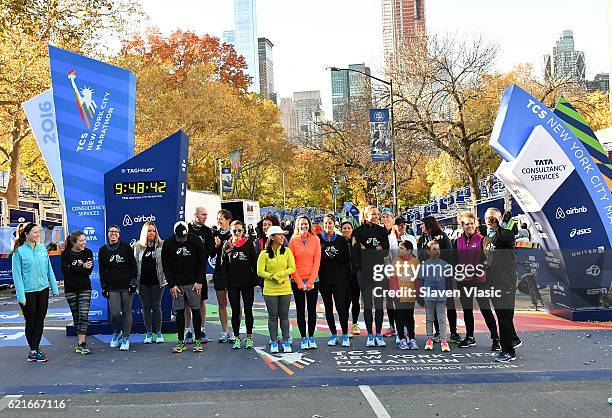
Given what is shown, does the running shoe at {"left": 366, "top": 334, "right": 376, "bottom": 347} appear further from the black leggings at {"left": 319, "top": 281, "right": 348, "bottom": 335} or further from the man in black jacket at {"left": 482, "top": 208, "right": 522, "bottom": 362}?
the man in black jacket at {"left": 482, "top": 208, "right": 522, "bottom": 362}

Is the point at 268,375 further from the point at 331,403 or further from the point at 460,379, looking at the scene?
the point at 460,379

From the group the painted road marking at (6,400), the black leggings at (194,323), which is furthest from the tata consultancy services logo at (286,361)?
the painted road marking at (6,400)

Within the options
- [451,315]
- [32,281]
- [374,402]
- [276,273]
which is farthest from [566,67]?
[374,402]

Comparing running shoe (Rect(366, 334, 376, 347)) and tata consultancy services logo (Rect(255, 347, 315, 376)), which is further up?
running shoe (Rect(366, 334, 376, 347))

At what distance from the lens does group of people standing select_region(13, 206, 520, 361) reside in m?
8.91

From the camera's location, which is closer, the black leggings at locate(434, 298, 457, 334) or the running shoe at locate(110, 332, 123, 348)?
the black leggings at locate(434, 298, 457, 334)

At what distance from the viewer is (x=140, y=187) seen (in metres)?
10.6

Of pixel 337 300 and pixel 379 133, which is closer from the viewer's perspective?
pixel 337 300

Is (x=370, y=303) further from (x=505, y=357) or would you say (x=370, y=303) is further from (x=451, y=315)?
(x=505, y=357)

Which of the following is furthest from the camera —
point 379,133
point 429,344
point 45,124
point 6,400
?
point 379,133

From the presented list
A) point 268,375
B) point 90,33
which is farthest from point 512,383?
point 90,33

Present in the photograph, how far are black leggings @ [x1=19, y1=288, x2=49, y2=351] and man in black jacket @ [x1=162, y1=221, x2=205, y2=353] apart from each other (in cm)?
172

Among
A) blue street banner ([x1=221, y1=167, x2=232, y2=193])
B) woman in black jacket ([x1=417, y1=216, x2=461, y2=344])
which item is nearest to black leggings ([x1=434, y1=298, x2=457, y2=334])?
woman in black jacket ([x1=417, y1=216, x2=461, y2=344])

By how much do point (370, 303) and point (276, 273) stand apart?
155 cm
